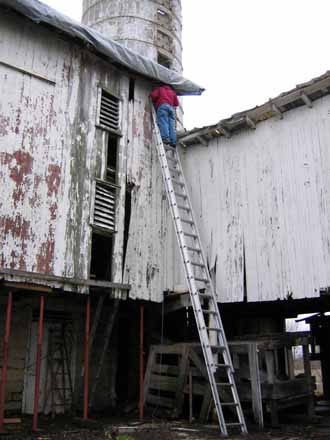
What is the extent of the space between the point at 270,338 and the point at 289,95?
5.23 meters

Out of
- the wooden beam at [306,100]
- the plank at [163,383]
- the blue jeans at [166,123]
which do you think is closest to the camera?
the wooden beam at [306,100]

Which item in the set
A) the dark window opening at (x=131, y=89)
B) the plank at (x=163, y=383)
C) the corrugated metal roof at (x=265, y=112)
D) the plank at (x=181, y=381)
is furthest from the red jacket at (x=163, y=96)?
the plank at (x=163, y=383)

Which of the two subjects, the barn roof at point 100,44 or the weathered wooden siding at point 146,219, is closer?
the barn roof at point 100,44

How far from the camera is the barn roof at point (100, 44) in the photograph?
31.4ft

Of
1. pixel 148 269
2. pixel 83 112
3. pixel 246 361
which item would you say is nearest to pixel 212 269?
pixel 148 269

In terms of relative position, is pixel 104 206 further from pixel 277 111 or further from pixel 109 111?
pixel 277 111

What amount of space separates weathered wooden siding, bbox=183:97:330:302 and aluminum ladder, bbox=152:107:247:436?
0.67 metres

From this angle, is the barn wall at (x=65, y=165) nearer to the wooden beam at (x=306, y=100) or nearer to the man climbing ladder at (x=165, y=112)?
the man climbing ladder at (x=165, y=112)

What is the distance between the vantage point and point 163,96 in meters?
12.1

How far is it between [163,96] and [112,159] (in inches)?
81.3

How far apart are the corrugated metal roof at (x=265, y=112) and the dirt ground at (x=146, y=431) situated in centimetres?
653

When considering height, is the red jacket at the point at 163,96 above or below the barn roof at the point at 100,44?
below

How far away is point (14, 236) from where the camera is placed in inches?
356

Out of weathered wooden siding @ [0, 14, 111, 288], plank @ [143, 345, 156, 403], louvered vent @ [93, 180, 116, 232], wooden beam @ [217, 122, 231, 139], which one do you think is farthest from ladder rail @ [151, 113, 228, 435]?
plank @ [143, 345, 156, 403]
